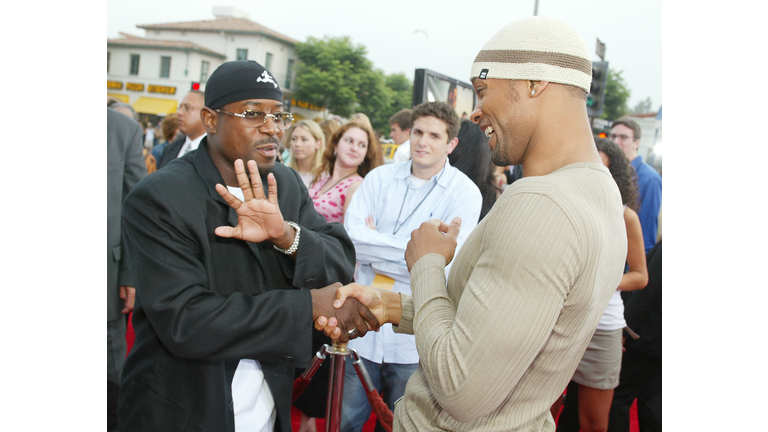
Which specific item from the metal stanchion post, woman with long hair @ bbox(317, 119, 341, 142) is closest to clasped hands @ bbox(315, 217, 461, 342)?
the metal stanchion post

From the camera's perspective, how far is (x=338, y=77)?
163 ft

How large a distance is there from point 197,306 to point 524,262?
1.16 meters

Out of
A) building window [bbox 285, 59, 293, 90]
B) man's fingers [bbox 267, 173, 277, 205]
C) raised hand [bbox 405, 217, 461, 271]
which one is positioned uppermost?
building window [bbox 285, 59, 293, 90]

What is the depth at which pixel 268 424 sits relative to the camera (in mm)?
2148

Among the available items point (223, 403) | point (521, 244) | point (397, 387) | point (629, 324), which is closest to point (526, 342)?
point (521, 244)

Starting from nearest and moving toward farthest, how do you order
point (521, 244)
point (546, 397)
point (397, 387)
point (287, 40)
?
point (521, 244)
point (546, 397)
point (397, 387)
point (287, 40)

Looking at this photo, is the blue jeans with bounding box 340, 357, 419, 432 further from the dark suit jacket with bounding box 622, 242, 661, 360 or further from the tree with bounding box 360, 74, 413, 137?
the tree with bounding box 360, 74, 413, 137

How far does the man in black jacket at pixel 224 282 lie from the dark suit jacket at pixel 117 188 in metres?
1.81

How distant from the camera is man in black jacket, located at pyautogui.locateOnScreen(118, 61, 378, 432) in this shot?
1761 millimetres

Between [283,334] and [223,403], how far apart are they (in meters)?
0.36

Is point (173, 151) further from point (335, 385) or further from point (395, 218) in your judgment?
point (335, 385)

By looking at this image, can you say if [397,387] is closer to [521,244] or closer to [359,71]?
[521,244]

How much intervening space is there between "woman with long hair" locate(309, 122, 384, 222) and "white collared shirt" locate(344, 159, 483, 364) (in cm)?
78

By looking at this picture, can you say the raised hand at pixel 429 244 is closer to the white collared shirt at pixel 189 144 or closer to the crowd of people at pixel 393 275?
the crowd of people at pixel 393 275
